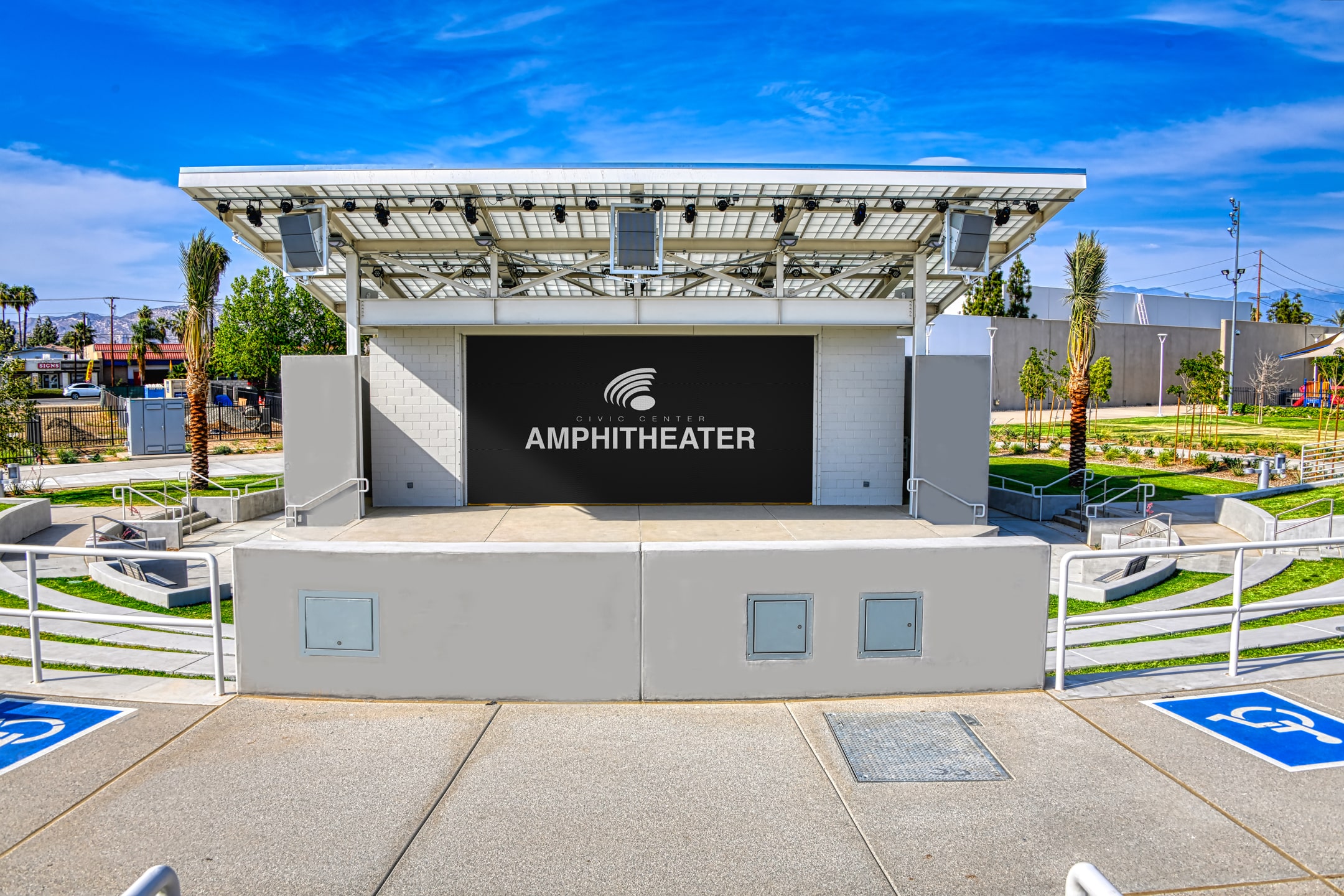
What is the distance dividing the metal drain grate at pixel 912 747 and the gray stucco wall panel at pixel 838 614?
40cm

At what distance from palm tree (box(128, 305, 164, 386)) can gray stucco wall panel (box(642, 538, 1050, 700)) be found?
87094 millimetres

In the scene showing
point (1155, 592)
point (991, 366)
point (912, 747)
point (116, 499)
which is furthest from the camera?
point (991, 366)

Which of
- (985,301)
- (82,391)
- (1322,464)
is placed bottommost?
(1322,464)

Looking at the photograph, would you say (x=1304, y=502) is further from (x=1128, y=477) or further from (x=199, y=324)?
(x=199, y=324)

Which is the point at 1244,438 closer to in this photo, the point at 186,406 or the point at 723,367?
the point at 723,367

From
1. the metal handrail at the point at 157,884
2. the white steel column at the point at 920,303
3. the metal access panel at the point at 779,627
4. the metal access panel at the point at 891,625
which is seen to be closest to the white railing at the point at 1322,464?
the white steel column at the point at 920,303

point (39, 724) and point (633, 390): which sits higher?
point (633, 390)

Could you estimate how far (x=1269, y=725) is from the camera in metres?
5.40

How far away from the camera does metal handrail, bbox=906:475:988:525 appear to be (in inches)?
567

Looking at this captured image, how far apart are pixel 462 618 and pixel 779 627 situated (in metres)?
2.23

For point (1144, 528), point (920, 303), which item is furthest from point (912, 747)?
point (1144, 528)

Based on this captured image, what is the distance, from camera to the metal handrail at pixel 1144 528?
15.1 meters

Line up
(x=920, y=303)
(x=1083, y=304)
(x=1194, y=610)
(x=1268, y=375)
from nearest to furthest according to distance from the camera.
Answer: (x=1194, y=610) < (x=920, y=303) < (x=1083, y=304) < (x=1268, y=375)

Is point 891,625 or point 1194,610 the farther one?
point 1194,610
